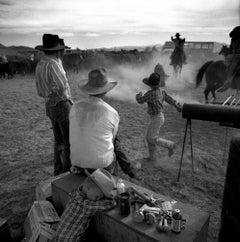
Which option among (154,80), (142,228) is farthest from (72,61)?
Answer: (142,228)

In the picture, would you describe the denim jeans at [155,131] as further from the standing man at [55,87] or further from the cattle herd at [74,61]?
the cattle herd at [74,61]

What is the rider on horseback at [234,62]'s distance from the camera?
8.27 m

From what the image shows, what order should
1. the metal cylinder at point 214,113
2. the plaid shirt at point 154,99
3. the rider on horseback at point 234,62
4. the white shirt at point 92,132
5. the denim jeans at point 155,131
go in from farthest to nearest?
the rider on horseback at point 234,62
the denim jeans at point 155,131
the plaid shirt at point 154,99
the metal cylinder at point 214,113
the white shirt at point 92,132

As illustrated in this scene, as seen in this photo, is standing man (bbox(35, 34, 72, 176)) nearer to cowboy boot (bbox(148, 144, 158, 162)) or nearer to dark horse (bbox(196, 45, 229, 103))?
cowboy boot (bbox(148, 144, 158, 162))

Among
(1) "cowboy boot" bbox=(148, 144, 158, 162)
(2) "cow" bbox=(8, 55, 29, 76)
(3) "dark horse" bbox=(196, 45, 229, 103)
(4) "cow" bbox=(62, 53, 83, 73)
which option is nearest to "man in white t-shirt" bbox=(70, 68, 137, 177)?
(1) "cowboy boot" bbox=(148, 144, 158, 162)

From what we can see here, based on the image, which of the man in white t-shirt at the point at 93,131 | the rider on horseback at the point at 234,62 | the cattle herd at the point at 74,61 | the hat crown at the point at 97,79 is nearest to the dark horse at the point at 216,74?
the rider on horseback at the point at 234,62

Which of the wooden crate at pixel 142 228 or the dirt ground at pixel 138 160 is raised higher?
the wooden crate at pixel 142 228

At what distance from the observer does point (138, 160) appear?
16.3 feet

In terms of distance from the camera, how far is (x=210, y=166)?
4.72 meters

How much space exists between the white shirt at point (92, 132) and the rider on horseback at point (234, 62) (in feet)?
22.2

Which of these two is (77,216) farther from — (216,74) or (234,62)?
(216,74)

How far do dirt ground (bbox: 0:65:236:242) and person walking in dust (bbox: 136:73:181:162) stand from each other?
1.22 feet

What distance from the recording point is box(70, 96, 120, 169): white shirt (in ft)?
8.76

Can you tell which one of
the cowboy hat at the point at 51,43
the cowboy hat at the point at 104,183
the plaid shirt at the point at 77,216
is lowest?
the plaid shirt at the point at 77,216
